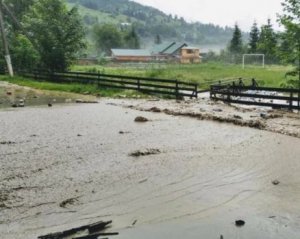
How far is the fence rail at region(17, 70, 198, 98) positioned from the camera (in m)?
24.0

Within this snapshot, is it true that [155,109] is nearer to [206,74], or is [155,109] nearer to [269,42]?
[269,42]

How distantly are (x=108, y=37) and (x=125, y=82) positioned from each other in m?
102

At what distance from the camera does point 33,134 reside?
14.0 m

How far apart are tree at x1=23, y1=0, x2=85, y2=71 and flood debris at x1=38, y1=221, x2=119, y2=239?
99.0ft

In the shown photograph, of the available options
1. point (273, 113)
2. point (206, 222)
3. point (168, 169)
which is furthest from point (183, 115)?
point (206, 222)

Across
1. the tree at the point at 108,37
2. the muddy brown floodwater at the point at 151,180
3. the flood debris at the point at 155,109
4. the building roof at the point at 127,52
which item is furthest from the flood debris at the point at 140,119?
the tree at the point at 108,37

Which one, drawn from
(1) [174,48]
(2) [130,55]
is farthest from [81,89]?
(1) [174,48]

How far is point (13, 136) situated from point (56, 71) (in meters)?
21.1

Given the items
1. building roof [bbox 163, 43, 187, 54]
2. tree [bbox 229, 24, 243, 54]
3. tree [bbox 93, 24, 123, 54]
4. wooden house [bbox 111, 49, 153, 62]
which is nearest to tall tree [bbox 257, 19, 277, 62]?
tree [bbox 229, 24, 243, 54]

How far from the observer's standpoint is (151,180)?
8.91 metres

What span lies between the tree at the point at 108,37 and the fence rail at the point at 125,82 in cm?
8998

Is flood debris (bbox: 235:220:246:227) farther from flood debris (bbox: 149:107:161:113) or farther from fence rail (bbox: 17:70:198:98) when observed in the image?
fence rail (bbox: 17:70:198:98)

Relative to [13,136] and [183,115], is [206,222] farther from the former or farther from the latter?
[183,115]

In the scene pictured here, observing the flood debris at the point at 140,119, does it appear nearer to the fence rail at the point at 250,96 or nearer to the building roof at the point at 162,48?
the fence rail at the point at 250,96
